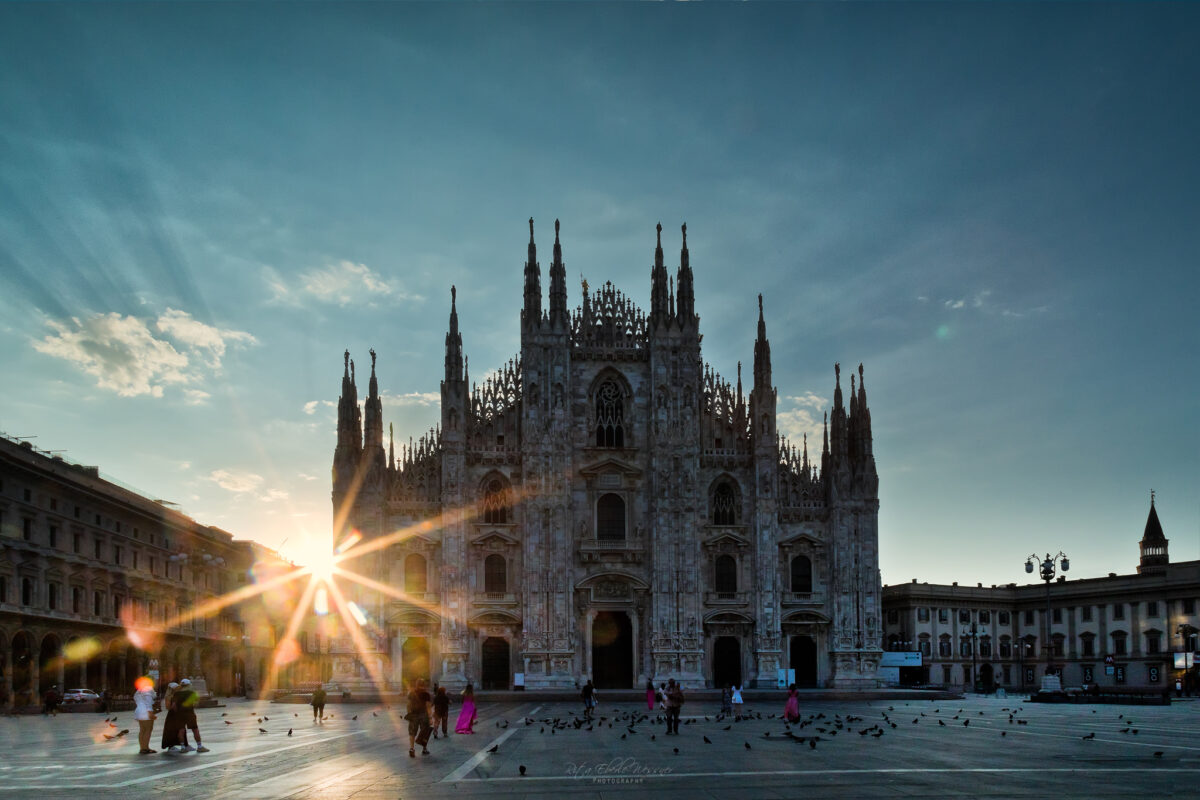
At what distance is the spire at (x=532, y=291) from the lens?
210 feet

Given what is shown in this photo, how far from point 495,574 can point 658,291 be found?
1867 centimetres

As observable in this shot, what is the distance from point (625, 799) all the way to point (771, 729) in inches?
631

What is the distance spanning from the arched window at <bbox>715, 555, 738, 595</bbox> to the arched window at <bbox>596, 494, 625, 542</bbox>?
18.8ft

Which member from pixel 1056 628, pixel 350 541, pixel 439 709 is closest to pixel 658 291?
pixel 350 541

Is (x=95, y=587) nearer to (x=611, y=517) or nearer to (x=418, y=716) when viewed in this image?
(x=611, y=517)

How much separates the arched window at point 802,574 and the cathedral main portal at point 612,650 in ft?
32.4

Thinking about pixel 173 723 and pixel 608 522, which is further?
pixel 608 522

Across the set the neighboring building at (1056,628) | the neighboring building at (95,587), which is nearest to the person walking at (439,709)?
the neighboring building at (95,587)

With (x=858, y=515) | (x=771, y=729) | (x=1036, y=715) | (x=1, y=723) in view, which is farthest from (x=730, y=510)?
(x=1, y=723)

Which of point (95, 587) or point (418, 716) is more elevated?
point (95, 587)

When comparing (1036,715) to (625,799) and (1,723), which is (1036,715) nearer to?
(625,799)

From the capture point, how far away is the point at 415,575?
61906 mm

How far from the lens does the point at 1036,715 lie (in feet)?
129

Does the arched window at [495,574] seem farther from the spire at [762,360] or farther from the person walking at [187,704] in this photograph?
the person walking at [187,704]
